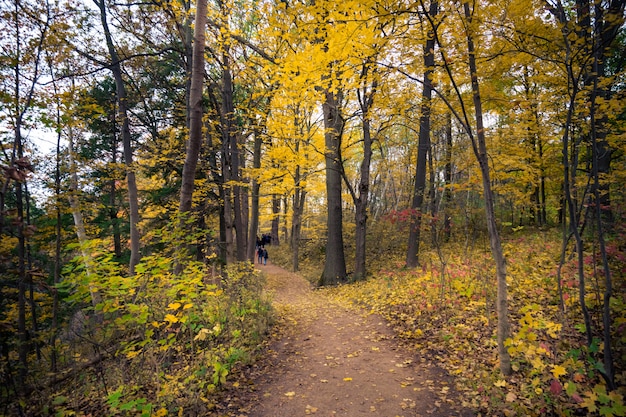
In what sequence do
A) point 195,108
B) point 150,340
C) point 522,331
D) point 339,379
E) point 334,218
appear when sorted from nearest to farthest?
point 522,331
point 150,340
point 339,379
point 195,108
point 334,218

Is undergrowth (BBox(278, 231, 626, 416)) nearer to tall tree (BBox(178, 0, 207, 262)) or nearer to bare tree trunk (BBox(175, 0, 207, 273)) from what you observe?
bare tree trunk (BBox(175, 0, 207, 273))

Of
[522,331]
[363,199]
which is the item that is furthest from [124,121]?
[522,331]

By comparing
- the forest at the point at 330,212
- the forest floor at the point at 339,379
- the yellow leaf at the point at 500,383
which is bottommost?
the forest floor at the point at 339,379

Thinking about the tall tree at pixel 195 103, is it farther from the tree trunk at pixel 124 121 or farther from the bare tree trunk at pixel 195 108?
the tree trunk at pixel 124 121

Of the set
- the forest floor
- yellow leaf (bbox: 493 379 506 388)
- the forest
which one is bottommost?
the forest floor

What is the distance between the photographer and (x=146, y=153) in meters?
12.2

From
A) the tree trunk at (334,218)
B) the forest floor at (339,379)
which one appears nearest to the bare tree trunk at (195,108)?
the forest floor at (339,379)

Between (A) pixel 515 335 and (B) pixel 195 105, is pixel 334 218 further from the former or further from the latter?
(A) pixel 515 335

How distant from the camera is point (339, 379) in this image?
153 inches

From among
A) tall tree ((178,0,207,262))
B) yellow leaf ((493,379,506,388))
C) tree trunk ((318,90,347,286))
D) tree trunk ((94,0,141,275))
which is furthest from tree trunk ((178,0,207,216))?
tree trunk ((318,90,347,286))

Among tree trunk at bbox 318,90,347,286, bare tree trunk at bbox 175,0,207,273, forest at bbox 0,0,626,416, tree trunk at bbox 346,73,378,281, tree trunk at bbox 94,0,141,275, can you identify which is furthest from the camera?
tree trunk at bbox 318,90,347,286

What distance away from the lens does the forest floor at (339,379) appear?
327 centimetres

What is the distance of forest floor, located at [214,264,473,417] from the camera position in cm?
327

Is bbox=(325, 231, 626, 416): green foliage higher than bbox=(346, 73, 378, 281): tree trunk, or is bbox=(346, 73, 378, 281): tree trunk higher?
bbox=(346, 73, 378, 281): tree trunk
